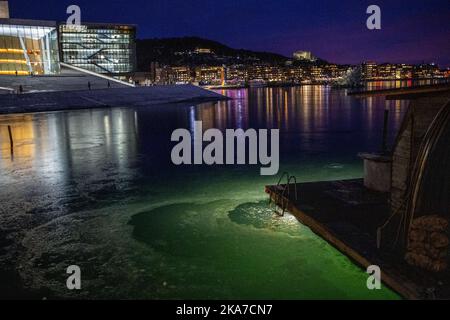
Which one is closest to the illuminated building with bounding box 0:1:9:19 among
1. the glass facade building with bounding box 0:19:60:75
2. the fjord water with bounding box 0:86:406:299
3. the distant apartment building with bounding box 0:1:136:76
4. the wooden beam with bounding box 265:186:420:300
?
the distant apartment building with bounding box 0:1:136:76

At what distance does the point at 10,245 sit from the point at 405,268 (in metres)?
7.82

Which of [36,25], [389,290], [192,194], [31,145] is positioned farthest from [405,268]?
[36,25]

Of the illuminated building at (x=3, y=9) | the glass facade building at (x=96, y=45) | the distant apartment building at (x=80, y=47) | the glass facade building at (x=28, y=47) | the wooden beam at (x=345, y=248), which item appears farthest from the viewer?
the glass facade building at (x=96, y=45)

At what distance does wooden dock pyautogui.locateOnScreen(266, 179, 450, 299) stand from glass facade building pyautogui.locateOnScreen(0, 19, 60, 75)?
8452 centimetres

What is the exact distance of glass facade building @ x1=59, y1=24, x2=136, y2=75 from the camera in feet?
405

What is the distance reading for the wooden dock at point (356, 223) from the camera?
6.32 m

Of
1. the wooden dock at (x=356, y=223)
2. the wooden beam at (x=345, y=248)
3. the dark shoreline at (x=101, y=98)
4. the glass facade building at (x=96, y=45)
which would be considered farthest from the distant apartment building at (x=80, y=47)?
the wooden beam at (x=345, y=248)

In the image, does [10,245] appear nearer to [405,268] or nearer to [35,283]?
[35,283]

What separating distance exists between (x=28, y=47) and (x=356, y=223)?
97.2 m

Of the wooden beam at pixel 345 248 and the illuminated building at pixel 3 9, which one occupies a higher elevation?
the illuminated building at pixel 3 9

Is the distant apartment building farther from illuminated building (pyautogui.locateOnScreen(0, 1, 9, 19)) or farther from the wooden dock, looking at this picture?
the wooden dock

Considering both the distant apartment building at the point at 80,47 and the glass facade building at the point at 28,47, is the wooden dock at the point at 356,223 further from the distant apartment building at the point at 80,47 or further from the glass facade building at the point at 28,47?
the distant apartment building at the point at 80,47

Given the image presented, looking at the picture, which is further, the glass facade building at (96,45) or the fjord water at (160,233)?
the glass facade building at (96,45)

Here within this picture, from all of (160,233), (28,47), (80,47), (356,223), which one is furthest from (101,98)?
(80,47)
